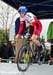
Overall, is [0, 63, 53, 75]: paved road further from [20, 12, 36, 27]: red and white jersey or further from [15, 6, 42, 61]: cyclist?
[20, 12, 36, 27]: red and white jersey

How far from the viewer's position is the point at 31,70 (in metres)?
7.77

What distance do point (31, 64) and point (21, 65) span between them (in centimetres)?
29

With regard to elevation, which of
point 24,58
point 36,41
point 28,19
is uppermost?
point 28,19

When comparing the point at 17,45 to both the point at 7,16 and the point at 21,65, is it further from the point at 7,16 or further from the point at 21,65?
the point at 7,16

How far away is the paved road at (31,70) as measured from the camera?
769 centimetres

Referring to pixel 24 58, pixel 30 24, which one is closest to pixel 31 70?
pixel 24 58

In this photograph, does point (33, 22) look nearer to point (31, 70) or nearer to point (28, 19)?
point (28, 19)

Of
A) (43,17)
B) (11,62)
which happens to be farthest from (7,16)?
(11,62)

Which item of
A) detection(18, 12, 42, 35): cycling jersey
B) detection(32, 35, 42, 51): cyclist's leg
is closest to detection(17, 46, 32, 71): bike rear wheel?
detection(32, 35, 42, 51): cyclist's leg

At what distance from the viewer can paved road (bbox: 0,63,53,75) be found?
769 cm

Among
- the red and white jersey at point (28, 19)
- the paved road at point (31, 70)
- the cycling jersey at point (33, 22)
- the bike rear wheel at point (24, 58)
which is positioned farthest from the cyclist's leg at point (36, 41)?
the paved road at point (31, 70)

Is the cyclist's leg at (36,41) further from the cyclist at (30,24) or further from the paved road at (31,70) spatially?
the paved road at (31,70)

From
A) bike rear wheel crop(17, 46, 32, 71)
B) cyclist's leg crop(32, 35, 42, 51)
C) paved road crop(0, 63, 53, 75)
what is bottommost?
paved road crop(0, 63, 53, 75)

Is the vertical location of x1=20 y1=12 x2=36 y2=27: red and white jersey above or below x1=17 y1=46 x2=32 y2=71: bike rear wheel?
above
